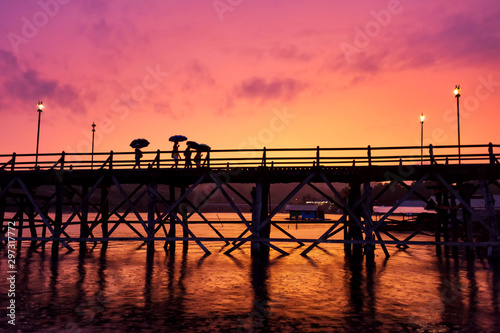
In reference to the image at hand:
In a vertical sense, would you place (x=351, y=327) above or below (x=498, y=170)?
below

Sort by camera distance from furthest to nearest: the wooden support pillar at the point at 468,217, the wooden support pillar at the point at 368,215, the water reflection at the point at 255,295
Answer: the wooden support pillar at the point at 468,217 < the wooden support pillar at the point at 368,215 < the water reflection at the point at 255,295

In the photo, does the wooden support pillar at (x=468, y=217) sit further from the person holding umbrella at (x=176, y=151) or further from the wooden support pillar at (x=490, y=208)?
the person holding umbrella at (x=176, y=151)

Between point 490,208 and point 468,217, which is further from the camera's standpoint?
point 468,217

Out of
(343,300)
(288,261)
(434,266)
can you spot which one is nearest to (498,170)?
(434,266)

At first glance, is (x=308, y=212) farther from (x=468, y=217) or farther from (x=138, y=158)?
(x=138, y=158)

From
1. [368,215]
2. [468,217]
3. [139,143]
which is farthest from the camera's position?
[139,143]

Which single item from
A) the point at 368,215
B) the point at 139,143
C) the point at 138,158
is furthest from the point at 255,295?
the point at 139,143

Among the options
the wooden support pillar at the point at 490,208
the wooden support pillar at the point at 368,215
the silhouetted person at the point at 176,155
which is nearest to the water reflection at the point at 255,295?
the wooden support pillar at the point at 368,215

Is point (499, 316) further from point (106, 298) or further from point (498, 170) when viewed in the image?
point (498, 170)

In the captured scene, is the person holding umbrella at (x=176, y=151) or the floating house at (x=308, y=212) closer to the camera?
the person holding umbrella at (x=176, y=151)

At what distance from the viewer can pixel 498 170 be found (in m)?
18.8

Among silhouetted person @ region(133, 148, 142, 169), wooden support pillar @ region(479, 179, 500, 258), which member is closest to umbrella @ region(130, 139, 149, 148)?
silhouetted person @ region(133, 148, 142, 169)

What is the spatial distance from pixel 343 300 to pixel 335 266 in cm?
715

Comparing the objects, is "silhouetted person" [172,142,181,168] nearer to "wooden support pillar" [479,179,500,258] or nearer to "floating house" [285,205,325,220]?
"wooden support pillar" [479,179,500,258]
